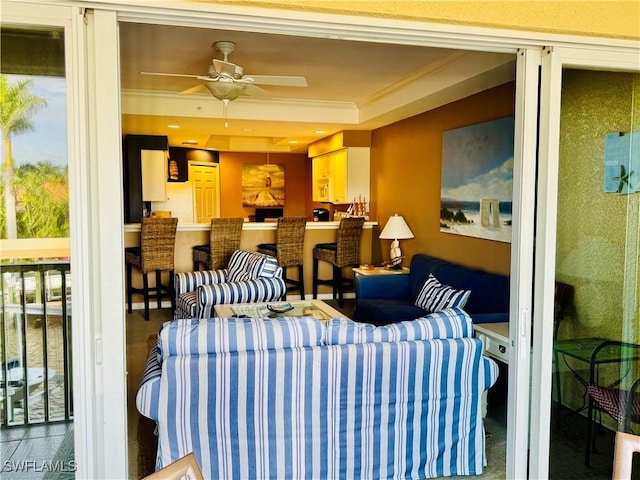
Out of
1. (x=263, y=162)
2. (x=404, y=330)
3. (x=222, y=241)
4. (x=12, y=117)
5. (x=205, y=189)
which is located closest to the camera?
(x=12, y=117)

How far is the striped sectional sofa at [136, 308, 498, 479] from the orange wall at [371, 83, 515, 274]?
222 cm

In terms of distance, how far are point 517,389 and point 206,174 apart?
929 centimetres

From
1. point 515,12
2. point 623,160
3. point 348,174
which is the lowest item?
point 623,160

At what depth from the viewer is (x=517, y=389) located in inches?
95.1

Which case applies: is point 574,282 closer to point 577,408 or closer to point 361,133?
point 577,408

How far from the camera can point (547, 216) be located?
2.35 metres

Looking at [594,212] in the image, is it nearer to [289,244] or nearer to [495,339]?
[495,339]

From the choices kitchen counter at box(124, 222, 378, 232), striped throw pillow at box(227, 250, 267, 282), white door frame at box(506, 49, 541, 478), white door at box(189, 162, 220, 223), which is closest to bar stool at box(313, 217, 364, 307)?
kitchen counter at box(124, 222, 378, 232)

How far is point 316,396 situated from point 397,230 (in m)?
3.82

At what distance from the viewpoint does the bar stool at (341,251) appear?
6.92m

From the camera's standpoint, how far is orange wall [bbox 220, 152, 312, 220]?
1133cm

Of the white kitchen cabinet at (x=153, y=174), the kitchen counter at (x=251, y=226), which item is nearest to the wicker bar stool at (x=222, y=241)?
the kitchen counter at (x=251, y=226)

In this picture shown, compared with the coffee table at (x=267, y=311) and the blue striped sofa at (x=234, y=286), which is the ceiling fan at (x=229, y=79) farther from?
the coffee table at (x=267, y=311)

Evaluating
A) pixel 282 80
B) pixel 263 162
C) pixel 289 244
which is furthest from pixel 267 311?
pixel 263 162
